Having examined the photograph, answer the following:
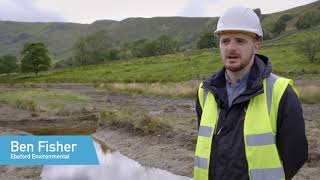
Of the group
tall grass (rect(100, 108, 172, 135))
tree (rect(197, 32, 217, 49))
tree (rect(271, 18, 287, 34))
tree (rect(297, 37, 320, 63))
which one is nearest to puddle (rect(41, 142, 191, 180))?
tall grass (rect(100, 108, 172, 135))

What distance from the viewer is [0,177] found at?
33.6 ft

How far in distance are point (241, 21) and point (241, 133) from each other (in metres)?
0.76

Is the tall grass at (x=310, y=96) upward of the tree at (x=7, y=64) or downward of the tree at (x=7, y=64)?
upward

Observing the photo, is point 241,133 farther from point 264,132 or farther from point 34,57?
point 34,57

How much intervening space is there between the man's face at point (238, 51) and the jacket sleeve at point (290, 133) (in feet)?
1.17

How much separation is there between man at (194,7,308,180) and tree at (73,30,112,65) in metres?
90.3

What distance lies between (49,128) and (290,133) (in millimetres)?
15131

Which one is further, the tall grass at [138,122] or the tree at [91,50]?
the tree at [91,50]

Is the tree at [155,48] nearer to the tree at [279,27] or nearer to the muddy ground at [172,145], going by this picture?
the tree at [279,27]

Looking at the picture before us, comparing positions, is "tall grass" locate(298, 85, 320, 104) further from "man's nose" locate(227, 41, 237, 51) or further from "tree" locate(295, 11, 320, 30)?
"tree" locate(295, 11, 320, 30)

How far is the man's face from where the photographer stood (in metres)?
3.09

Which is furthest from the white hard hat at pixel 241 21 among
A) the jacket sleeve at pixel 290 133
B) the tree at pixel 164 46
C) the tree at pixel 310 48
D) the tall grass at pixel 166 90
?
the tree at pixel 164 46

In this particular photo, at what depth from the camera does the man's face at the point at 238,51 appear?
309cm
